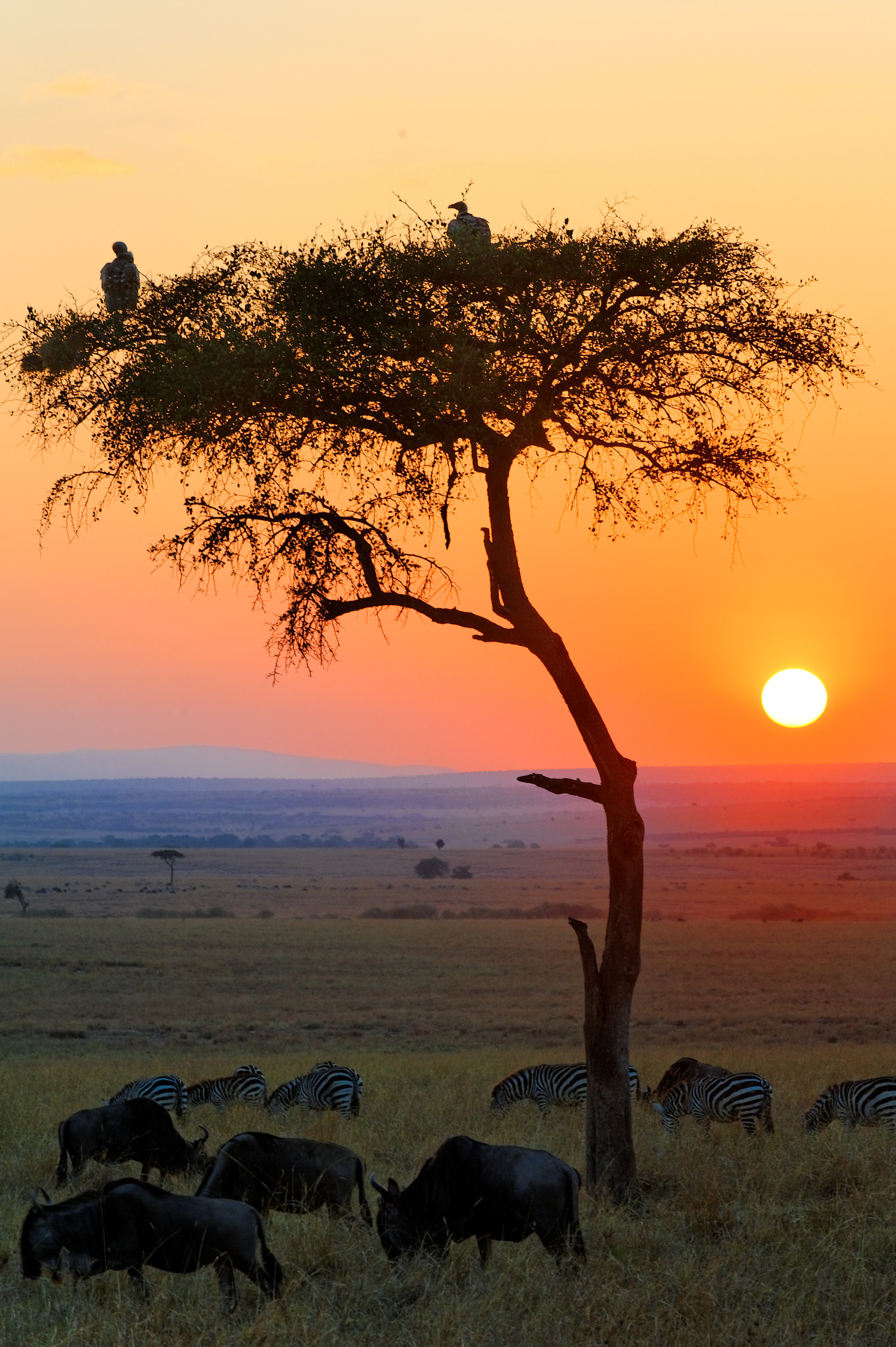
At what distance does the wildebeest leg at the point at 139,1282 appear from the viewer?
8.61 m

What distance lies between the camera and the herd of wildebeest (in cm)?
848

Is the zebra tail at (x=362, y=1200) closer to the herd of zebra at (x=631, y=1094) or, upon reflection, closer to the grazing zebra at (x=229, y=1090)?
the herd of zebra at (x=631, y=1094)

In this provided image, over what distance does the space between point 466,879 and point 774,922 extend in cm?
6480

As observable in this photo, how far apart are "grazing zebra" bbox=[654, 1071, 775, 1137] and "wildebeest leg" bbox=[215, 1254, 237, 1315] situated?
8.53 meters

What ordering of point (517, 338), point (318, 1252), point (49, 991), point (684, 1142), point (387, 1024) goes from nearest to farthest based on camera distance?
1. point (318, 1252)
2. point (517, 338)
3. point (684, 1142)
4. point (387, 1024)
5. point (49, 991)

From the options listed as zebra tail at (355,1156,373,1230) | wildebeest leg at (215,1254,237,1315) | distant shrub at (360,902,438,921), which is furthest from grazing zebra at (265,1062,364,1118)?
distant shrub at (360,902,438,921)

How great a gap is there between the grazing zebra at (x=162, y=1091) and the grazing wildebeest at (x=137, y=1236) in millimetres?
9128

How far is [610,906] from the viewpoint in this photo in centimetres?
1239

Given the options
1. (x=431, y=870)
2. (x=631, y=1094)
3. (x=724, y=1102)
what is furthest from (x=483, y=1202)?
(x=431, y=870)

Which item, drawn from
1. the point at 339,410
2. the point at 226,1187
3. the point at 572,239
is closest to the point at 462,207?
the point at 572,239

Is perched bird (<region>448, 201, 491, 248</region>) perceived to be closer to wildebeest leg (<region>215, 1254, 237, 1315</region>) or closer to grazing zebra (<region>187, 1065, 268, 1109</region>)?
wildebeest leg (<region>215, 1254, 237, 1315</region>)

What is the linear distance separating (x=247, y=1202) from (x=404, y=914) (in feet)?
273

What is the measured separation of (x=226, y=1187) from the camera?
388 inches

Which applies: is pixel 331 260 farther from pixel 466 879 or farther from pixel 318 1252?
pixel 466 879
